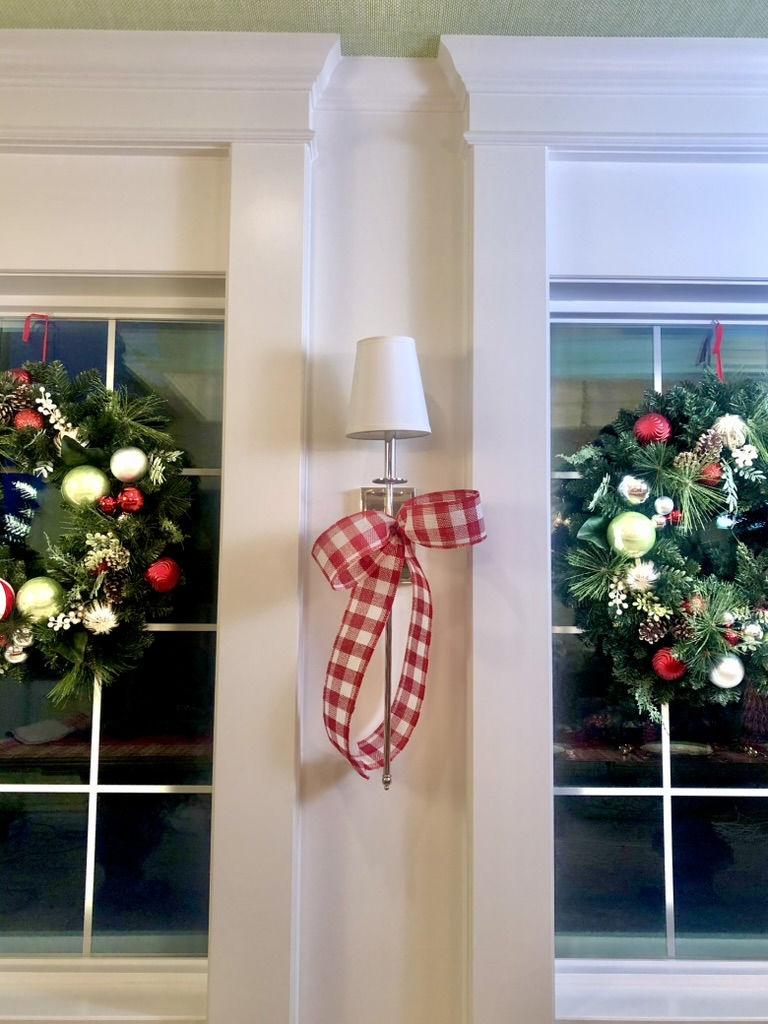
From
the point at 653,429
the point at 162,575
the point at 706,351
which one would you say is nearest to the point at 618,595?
Answer: the point at 653,429

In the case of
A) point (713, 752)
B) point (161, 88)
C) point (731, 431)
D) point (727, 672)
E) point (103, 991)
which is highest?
point (161, 88)

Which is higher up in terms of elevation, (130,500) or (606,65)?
(606,65)

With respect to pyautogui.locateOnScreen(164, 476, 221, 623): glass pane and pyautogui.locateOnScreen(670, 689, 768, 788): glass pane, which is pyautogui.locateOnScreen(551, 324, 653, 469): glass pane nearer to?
pyautogui.locateOnScreen(670, 689, 768, 788): glass pane

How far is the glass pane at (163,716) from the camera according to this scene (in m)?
1.47

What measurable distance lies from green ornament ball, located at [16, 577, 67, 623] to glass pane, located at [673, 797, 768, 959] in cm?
131

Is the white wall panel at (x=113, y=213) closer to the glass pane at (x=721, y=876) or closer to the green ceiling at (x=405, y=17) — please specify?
the green ceiling at (x=405, y=17)

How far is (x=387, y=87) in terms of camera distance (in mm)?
1447

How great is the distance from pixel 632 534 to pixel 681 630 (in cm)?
21

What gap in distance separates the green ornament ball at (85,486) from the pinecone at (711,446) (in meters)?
1.16

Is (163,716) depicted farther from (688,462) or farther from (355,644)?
(688,462)

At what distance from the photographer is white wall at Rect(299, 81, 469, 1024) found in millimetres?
1337

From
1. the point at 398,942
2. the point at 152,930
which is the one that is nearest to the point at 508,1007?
the point at 398,942

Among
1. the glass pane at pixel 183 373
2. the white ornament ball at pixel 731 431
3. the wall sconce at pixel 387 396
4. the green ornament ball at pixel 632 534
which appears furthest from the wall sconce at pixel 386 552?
the white ornament ball at pixel 731 431

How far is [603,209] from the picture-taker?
1432mm
